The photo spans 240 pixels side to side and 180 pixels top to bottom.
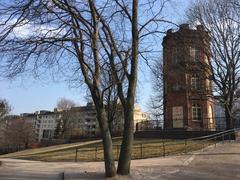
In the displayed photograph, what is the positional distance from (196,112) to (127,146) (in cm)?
2662

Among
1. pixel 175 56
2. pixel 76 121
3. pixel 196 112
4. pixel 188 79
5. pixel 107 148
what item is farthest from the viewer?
pixel 76 121

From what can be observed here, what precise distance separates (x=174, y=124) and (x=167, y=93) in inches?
154

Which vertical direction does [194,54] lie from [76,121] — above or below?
above

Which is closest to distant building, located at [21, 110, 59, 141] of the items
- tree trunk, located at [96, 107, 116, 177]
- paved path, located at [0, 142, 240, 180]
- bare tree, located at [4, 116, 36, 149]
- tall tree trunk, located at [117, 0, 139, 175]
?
bare tree, located at [4, 116, 36, 149]

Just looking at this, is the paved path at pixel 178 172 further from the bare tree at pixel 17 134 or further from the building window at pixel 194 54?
the bare tree at pixel 17 134

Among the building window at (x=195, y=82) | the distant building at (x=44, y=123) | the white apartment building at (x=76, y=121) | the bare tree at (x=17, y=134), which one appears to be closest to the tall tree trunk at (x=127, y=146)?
the building window at (x=195, y=82)

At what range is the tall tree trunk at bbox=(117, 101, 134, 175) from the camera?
40.9ft

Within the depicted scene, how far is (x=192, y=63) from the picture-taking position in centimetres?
2905

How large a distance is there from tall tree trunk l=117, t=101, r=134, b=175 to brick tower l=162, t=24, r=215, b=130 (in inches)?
400

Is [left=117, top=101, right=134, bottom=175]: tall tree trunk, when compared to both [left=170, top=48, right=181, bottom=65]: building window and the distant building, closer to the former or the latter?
[left=170, top=48, right=181, bottom=65]: building window

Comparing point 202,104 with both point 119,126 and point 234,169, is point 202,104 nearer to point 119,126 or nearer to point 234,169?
point 119,126

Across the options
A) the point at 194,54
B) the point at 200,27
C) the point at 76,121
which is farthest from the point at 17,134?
the point at 200,27

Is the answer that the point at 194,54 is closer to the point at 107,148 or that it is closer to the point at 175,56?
the point at 175,56

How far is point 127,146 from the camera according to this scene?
41.5 ft
